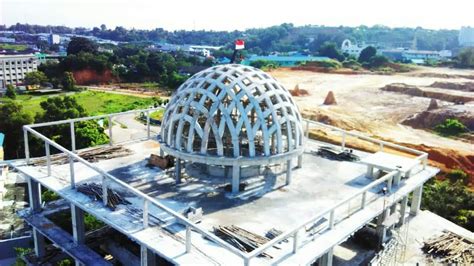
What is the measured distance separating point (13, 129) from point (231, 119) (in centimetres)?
4416

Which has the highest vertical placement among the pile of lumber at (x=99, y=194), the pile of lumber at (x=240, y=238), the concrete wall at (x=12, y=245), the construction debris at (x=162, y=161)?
the construction debris at (x=162, y=161)

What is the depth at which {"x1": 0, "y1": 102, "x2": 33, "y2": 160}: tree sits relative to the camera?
56.8m

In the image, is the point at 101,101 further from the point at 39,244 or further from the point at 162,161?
the point at 162,161

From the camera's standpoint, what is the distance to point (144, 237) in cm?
1889

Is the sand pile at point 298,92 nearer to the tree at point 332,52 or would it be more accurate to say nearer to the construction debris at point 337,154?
the construction debris at point 337,154

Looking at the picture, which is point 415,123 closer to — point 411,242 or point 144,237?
point 411,242

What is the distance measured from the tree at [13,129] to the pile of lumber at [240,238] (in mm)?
46855

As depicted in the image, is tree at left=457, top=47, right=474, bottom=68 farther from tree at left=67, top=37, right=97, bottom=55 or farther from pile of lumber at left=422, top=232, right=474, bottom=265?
pile of lumber at left=422, top=232, right=474, bottom=265

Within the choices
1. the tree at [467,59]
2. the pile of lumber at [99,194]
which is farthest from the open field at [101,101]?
the tree at [467,59]

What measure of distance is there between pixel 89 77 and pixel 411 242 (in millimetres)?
119142

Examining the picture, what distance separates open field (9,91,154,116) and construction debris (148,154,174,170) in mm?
62463

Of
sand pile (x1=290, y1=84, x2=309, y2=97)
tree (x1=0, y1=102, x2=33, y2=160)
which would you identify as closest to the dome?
tree (x1=0, y1=102, x2=33, y2=160)

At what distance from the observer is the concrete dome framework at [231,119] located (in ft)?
79.7

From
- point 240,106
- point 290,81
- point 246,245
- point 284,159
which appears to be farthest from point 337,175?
point 290,81
